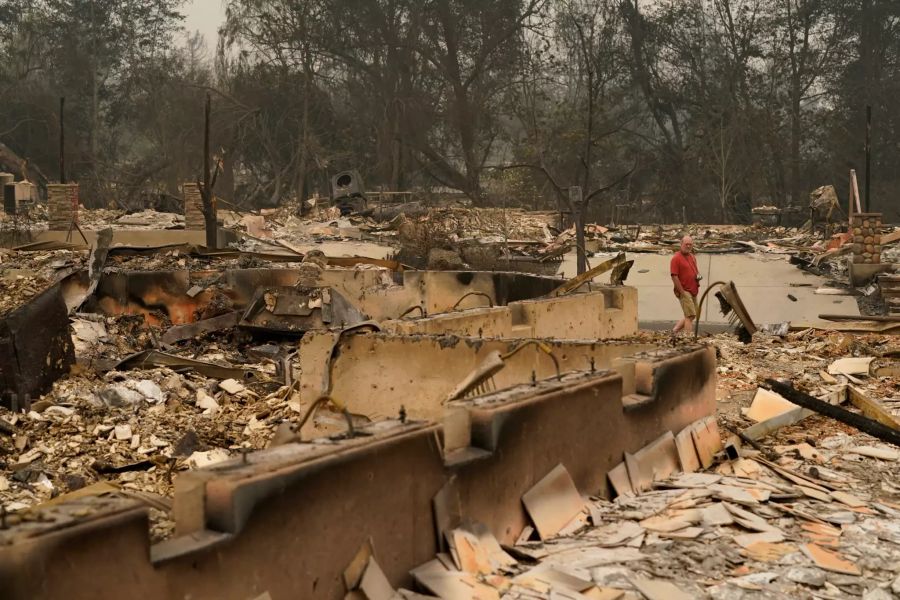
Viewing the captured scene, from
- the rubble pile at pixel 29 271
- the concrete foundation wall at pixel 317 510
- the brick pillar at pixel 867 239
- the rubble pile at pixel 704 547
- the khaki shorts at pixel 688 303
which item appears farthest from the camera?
the brick pillar at pixel 867 239

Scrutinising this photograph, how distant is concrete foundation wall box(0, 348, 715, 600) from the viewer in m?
3.38

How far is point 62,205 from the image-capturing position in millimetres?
27297

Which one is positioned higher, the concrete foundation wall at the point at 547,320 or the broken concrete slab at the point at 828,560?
the concrete foundation wall at the point at 547,320

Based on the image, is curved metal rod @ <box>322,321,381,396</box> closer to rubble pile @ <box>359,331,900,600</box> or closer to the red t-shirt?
rubble pile @ <box>359,331,900,600</box>

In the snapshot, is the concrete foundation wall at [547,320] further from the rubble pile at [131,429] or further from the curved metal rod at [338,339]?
the rubble pile at [131,429]

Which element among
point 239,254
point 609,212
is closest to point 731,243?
point 609,212

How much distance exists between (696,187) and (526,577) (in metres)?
42.6

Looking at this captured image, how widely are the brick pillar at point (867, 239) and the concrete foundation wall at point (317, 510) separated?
1801cm

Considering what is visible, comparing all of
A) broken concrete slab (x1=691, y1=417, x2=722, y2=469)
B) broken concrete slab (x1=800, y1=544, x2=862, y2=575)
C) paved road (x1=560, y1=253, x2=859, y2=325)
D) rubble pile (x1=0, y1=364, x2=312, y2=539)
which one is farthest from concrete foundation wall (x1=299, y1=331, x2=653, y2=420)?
paved road (x1=560, y1=253, x2=859, y2=325)

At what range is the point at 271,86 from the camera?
47250mm

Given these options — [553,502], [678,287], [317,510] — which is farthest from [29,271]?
[317,510]

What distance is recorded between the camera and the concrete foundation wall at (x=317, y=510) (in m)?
3.38

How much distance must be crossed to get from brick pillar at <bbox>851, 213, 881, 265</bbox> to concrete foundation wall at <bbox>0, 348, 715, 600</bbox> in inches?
709

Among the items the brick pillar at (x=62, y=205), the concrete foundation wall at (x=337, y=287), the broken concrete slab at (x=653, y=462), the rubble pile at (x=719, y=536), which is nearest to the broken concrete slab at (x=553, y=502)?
the rubble pile at (x=719, y=536)
